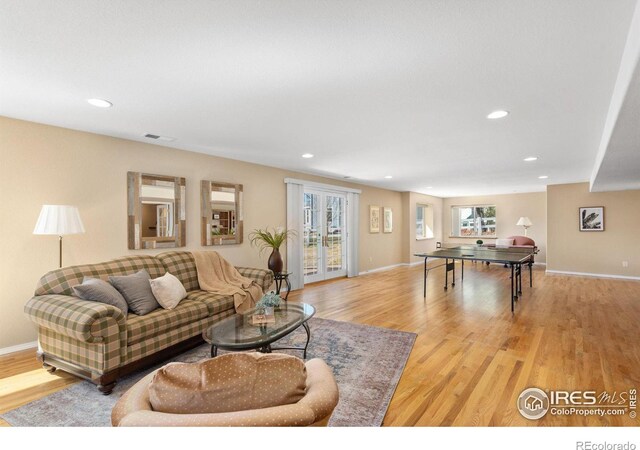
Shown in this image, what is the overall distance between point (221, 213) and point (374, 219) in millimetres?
4709

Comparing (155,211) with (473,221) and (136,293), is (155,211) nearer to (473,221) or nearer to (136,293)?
(136,293)

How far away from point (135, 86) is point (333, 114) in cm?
166

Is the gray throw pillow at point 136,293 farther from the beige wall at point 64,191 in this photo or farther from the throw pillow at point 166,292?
the beige wall at point 64,191

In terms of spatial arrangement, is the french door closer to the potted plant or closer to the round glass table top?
→ the potted plant

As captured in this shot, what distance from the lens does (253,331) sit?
103 inches

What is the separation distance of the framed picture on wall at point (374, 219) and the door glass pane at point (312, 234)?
1.99 meters

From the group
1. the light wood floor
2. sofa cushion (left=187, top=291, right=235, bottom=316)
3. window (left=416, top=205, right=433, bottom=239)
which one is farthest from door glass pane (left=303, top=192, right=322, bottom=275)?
window (left=416, top=205, right=433, bottom=239)

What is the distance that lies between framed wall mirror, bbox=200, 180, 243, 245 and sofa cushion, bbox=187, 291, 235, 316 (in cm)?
130

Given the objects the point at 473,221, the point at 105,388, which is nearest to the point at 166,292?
the point at 105,388

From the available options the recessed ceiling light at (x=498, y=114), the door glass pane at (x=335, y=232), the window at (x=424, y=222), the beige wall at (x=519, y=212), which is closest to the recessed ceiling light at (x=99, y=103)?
the recessed ceiling light at (x=498, y=114)

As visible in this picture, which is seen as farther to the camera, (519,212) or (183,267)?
(519,212)

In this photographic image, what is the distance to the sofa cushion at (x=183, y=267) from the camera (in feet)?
12.2
